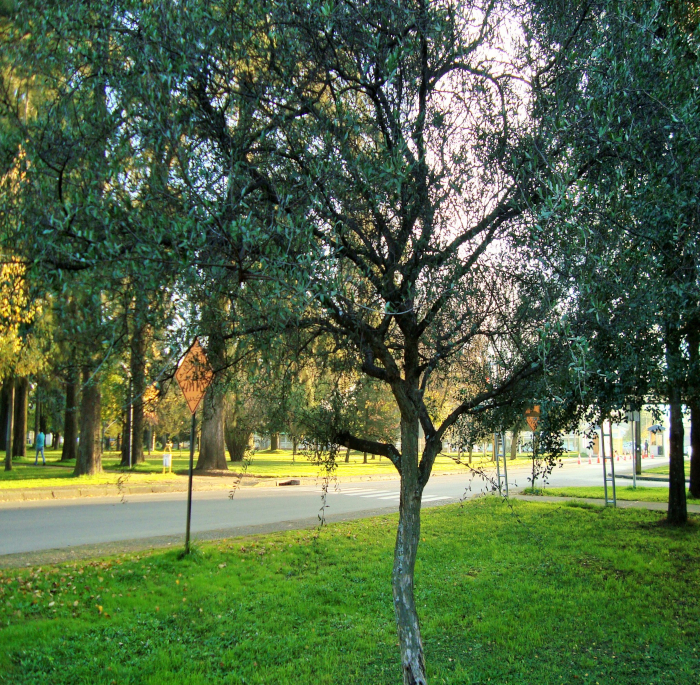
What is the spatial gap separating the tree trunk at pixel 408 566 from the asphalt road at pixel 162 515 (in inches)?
129

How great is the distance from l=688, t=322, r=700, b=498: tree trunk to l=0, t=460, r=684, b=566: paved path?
279cm

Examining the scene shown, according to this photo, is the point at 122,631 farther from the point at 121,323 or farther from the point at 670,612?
the point at 670,612

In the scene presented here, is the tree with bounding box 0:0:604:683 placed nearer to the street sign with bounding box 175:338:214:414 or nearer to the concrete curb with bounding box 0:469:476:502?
the street sign with bounding box 175:338:214:414

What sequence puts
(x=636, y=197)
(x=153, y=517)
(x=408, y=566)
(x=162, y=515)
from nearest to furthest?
(x=636, y=197), (x=408, y=566), (x=153, y=517), (x=162, y=515)

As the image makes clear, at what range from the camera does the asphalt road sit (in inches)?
432

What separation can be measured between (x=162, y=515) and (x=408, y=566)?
10.7 meters

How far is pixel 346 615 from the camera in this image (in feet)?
23.1

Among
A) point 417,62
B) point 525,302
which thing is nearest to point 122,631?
point 525,302

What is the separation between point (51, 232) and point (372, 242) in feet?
7.65

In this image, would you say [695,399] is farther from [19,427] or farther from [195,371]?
[19,427]

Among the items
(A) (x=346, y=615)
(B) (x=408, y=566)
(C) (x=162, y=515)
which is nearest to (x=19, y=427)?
(C) (x=162, y=515)

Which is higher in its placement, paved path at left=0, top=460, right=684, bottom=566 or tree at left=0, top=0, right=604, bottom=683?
tree at left=0, top=0, right=604, bottom=683

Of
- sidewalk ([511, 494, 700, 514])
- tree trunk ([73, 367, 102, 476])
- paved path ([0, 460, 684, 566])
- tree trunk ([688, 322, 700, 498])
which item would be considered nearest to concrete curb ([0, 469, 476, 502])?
paved path ([0, 460, 684, 566])

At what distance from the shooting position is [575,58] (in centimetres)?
475
